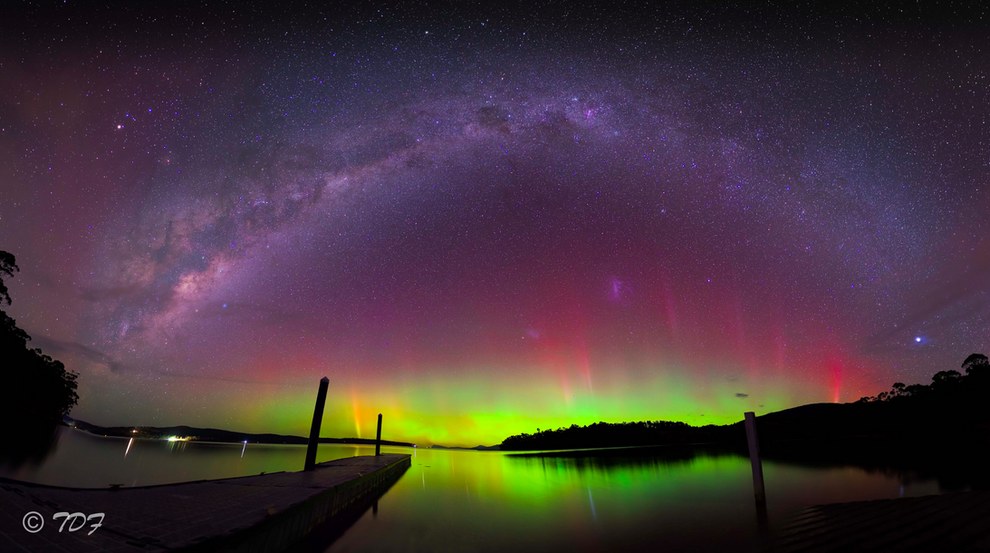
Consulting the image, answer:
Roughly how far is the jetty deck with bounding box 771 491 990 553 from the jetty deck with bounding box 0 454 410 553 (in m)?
9.29

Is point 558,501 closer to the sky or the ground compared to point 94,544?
closer to the ground

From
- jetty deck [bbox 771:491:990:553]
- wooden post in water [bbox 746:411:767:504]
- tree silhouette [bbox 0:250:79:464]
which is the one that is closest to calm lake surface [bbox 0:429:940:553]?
wooden post in water [bbox 746:411:767:504]

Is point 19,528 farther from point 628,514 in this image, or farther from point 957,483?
point 957,483

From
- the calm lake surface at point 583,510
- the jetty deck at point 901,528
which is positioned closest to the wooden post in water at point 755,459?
the calm lake surface at point 583,510

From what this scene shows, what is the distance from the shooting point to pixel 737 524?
11.2 meters

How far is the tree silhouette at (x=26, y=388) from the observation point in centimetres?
4138

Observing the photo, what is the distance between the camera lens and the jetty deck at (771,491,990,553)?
6.07 m

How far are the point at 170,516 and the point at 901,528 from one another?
12767mm

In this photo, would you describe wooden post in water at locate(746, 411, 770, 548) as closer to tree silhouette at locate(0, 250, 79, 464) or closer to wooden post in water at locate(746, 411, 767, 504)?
wooden post in water at locate(746, 411, 767, 504)

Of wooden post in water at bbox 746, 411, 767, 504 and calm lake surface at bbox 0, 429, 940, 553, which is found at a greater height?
wooden post in water at bbox 746, 411, 767, 504

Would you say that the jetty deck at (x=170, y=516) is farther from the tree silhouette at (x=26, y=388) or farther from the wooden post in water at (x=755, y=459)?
the tree silhouette at (x=26, y=388)

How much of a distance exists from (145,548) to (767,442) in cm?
11664

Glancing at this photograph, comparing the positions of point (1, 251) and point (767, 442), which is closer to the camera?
point (1, 251)

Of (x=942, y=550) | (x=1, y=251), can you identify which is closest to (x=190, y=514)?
(x=942, y=550)
